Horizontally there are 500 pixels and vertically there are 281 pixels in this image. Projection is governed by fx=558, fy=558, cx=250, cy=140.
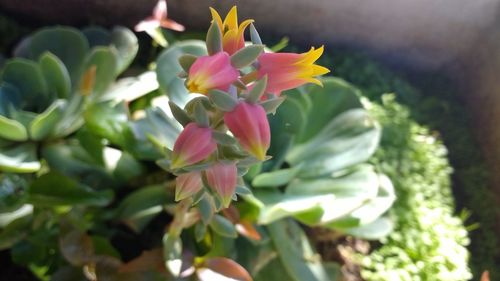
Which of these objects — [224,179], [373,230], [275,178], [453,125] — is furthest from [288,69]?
[453,125]

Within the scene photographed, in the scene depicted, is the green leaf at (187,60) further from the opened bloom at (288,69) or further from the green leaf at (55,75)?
the green leaf at (55,75)

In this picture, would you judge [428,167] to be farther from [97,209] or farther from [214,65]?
[214,65]

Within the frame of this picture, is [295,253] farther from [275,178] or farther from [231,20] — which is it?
[231,20]

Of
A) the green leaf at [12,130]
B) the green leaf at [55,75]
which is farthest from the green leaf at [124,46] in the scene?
the green leaf at [12,130]

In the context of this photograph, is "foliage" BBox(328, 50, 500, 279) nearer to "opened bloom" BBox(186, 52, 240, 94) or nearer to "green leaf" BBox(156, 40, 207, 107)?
"green leaf" BBox(156, 40, 207, 107)

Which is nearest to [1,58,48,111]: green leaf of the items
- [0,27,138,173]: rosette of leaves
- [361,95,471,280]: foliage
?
[0,27,138,173]: rosette of leaves

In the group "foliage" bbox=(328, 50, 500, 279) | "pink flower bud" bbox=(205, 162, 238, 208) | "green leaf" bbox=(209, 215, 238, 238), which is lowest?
"foliage" bbox=(328, 50, 500, 279)
